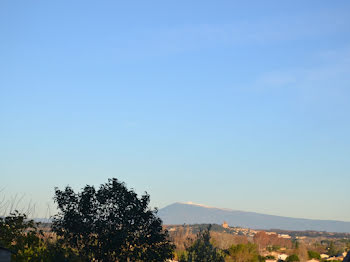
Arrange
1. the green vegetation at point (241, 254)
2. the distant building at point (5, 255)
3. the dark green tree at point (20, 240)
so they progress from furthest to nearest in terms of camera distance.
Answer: the green vegetation at point (241, 254)
the dark green tree at point (20, 240)
the distant building at point (5, 255)

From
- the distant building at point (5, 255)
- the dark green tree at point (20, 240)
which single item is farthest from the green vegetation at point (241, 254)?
the distant building at point (5, 255)

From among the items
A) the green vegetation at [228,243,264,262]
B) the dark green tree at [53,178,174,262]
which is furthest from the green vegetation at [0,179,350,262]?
the green vegetation at [228,243,264,262]

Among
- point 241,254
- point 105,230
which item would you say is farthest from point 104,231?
point 241,254

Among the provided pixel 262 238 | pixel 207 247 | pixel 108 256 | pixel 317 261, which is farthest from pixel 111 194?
pixel 262 238

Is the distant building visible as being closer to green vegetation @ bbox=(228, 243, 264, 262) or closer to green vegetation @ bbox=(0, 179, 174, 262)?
green vegetation @ bbox=(0, 179, 174, 262)

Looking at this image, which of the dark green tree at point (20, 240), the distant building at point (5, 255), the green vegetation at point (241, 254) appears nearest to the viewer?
the distant building at point (5, 255)

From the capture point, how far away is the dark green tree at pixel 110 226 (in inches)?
877

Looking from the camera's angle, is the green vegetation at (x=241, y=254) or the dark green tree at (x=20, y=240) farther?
the green vegetation at (x=241, y=254)

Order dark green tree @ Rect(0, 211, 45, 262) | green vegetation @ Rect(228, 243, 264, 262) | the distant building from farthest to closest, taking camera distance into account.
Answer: green vegetation @ Rect(228, 243, 264, 262) < dark green tree @ Rect(0, 211, 45, 262) < the distant building

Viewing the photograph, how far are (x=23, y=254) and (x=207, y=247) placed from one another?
32.3ft

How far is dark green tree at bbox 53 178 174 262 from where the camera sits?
22266mm

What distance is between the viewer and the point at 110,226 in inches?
891

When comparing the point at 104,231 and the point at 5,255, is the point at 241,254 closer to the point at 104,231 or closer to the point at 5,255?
the point at 104,231

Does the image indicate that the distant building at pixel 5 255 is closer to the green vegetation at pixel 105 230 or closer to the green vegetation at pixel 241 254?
the green vegetation at pixel 105 230
